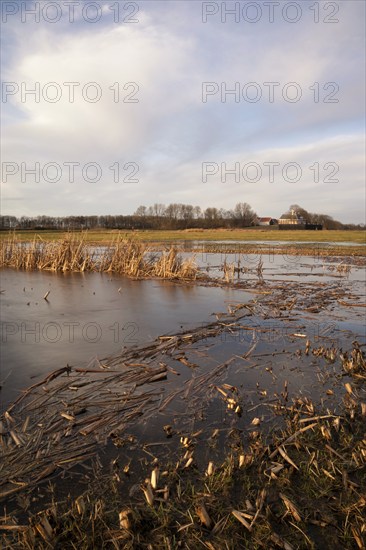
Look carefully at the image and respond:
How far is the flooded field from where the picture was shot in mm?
3504

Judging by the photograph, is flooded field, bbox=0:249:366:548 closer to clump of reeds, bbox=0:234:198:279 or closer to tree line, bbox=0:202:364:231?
clump of reeds, bbox=0:234:198:279

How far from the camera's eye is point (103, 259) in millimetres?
20359

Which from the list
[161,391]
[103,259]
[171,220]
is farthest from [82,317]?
[171,220]

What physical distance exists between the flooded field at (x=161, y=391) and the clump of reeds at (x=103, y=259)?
6.60m

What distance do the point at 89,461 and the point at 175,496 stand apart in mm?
986

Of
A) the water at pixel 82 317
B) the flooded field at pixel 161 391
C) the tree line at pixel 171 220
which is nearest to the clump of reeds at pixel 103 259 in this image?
the water at pixel 82 317

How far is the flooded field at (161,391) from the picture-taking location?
3.50 meters

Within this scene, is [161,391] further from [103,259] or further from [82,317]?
[103,259]

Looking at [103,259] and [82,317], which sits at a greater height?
[103,259]

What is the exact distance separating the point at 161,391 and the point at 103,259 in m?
15.7

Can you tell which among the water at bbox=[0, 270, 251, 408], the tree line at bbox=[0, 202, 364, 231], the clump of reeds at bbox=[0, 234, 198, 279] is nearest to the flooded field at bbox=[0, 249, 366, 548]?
the water at bbox=[0, 270, 251, 408]

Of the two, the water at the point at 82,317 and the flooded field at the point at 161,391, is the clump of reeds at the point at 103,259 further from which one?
the flooded field at the point at 161,391

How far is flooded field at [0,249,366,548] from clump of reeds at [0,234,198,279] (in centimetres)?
660

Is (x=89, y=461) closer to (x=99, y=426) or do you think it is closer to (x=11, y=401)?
(x=99, y=426)
